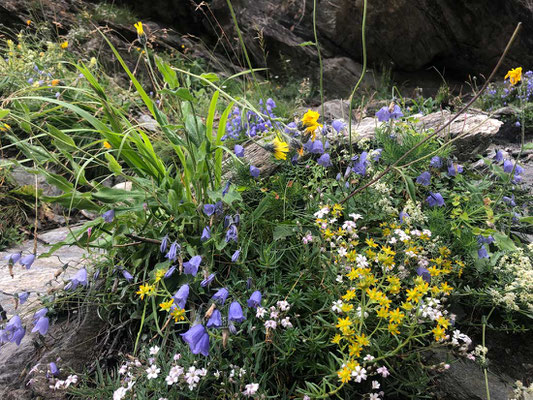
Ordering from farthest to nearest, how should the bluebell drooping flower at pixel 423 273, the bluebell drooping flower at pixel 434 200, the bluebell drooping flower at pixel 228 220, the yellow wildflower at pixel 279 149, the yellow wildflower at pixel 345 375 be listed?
1. the bluebell drooping flower at pixel 434 200
2. the yellow wildflower at pixel 279 149
3. the bluebell drooping flower at pixel 228 220
4. the bluebell drooping flower at pixel 423 273
5. the yellow wildflower at pixel 345 375

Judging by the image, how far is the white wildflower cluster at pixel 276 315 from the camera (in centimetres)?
128

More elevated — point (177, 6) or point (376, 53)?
point (177, 6)

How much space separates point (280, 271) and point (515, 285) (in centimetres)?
100

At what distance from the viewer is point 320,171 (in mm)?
1978

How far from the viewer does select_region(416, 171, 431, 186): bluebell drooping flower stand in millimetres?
1897

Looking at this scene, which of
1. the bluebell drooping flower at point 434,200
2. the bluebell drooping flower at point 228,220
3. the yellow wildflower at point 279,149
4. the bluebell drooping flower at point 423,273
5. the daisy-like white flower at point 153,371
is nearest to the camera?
the daisy-like white flower at point 153,371

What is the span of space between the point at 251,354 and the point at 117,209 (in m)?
0.91

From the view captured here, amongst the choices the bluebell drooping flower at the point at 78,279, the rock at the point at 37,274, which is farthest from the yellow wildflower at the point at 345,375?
the rock at the point at 37,274

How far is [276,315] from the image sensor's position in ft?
4.27

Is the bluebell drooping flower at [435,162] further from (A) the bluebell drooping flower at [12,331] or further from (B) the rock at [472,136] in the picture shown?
Result: (A) the bluebell drooping flower at [12,331]

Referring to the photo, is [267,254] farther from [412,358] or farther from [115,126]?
[115,126]

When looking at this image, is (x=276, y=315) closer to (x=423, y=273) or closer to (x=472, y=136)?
(x=423, y=273)

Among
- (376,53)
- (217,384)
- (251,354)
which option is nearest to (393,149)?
(251,354)

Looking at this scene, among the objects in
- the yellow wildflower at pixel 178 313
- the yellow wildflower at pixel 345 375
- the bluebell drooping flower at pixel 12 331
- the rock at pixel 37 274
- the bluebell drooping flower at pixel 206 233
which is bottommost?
the rock at pixel 37 274
